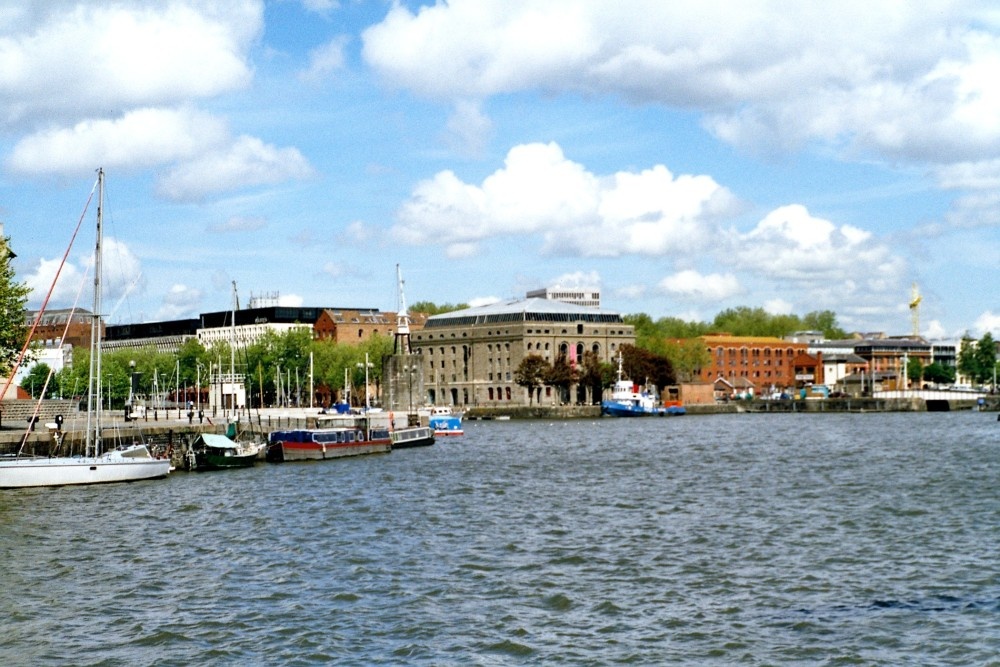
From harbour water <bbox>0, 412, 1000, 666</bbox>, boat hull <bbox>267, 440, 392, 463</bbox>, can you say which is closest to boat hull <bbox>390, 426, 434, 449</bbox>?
boat hull <bbox>267, 440, 392, 463</bbox>

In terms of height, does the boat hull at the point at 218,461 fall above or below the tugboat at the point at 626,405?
below

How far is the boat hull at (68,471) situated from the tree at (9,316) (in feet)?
57.2

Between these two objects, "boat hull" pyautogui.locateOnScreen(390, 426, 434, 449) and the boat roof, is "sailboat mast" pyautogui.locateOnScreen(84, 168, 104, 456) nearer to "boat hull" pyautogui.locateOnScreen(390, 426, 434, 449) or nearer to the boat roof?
the boat roof

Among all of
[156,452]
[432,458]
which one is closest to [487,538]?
[156,452]

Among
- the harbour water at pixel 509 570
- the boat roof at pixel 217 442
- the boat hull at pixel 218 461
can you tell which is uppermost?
the boat roof at pixel 217 442

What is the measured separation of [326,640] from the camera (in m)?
28.7

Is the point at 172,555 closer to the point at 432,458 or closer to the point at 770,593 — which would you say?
the point at 770,593

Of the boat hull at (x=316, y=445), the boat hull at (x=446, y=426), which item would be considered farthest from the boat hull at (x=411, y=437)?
the boat hull at (x=446, y=426)

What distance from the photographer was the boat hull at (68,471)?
6281 centimetres

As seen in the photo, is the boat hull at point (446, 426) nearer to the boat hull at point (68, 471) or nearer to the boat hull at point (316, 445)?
the boat hull at point (316, 445)

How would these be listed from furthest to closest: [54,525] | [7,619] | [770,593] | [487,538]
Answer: [54,525] → [487,538] → [770,593] → [7,619]

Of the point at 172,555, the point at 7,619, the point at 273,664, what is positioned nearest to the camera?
the point at 273,664

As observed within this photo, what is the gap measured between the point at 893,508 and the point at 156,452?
43914 mm

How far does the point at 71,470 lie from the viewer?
6384 cm
